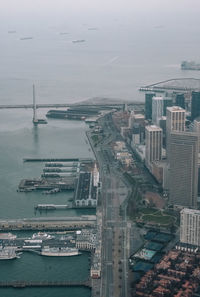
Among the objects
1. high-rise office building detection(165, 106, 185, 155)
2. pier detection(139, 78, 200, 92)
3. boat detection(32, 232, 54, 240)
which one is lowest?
boat detection(32, 232, 54, 240)

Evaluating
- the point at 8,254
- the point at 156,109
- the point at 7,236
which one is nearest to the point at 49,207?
Answer: the point at 7,236

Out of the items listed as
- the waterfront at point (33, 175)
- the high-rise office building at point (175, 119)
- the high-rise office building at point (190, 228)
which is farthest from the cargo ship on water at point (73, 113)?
the high-rise office building at point (190, 228)

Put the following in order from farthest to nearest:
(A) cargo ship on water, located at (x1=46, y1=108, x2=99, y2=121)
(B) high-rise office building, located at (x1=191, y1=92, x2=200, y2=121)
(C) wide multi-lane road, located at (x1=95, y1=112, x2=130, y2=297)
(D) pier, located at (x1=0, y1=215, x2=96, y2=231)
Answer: (A) cargo ship on water, located at (x1=46, y1=108, x2=99, y2=121) < (B) high-rise office building, located at (x1=191, y1=92, x2=200, y2=121) < (D) pier, located at (x1=0, y1=215, x2=96, y2=231) < (C) wide multi-lane road, located at (x1=95, y1=112, x2=130, y2=297)

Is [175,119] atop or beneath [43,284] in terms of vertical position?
atop

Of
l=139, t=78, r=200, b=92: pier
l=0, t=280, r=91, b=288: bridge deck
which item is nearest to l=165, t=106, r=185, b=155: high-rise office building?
l=0, t=280, r=91, b=288: bridge deck

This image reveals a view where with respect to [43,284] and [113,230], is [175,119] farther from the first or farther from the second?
[43,284]

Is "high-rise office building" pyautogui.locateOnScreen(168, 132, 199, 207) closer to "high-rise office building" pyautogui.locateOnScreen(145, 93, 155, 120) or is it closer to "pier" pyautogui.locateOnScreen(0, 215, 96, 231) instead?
"pier" pyautogui.locateOnScreen(0, 215, 96, 231)

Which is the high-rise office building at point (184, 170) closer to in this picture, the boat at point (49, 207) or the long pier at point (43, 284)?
the boat at point (49, 207)
